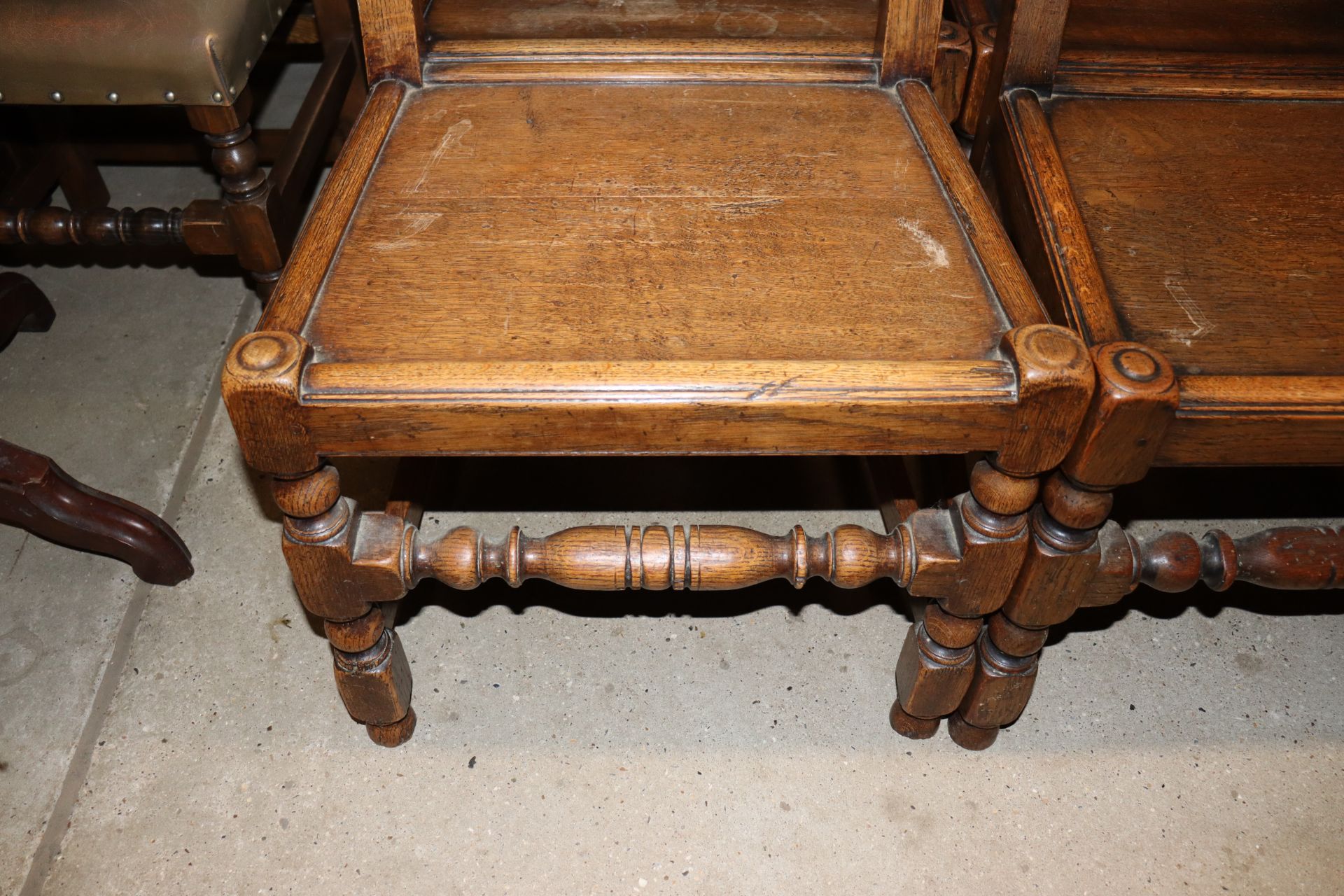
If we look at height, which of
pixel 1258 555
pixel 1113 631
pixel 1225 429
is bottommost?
pixel 1113 631

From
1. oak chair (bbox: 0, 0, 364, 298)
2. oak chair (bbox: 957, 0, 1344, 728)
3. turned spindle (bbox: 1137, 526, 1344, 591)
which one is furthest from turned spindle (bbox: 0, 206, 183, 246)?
turned spindle (bbox: 1137, 526, 1344, 591)

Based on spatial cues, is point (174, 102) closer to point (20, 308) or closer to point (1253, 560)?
point (20, 308)

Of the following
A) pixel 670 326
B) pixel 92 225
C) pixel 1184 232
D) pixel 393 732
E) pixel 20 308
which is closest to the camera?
pixel 670 326

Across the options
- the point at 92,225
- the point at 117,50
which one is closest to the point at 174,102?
the point at 117,50

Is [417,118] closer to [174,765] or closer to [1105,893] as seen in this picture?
[174,765]

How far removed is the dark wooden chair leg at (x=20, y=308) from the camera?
5.54ft

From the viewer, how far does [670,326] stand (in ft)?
3.13

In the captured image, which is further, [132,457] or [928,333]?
[132,457]

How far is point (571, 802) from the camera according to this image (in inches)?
49.6

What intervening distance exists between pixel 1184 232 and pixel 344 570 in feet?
2.95

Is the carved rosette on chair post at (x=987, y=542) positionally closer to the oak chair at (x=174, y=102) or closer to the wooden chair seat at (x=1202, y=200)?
the wooden chair seat at (x=1202, y=200)

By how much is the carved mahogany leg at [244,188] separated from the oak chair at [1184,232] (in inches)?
37.6

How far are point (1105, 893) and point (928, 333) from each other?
689 mm

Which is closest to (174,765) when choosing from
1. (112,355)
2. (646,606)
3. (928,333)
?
(646,606)
